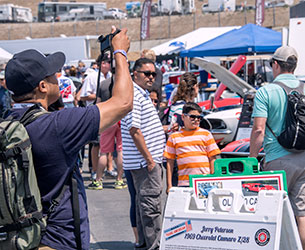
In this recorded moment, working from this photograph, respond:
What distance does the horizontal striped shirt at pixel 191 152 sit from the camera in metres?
5.48

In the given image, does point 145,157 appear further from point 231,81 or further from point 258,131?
point 231,81

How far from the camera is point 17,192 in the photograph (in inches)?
98.4

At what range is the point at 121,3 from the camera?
9625cm

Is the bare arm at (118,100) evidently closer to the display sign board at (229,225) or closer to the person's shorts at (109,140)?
the display sign board at (229,225)

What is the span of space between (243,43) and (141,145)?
35.5ft

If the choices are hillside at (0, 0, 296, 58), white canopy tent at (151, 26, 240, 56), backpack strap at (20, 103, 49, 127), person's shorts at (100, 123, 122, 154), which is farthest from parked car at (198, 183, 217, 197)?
hillside at (0, 0, 296, 58)

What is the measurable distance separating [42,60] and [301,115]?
2.57m

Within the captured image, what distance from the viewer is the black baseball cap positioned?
9.05 feet

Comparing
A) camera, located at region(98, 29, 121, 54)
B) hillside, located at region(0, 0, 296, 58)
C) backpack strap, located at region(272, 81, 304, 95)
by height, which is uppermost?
camera, located at region(98, 29, 121, 54)

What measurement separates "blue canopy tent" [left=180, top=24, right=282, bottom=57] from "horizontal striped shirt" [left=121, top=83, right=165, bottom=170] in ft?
33.6

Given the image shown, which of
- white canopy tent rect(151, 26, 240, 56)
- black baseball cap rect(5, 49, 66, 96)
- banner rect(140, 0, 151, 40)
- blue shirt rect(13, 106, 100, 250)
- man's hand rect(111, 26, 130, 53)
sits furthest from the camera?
banner rect(140, 0, 151, 40)

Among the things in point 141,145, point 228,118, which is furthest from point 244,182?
point 228,118

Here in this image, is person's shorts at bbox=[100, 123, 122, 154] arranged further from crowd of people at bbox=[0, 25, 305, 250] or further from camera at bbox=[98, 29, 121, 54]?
camera at bbox=[98, 29, 121, 54]

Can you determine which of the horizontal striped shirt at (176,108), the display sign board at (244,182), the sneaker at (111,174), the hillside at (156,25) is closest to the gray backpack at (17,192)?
the display sign board at (244,182)
